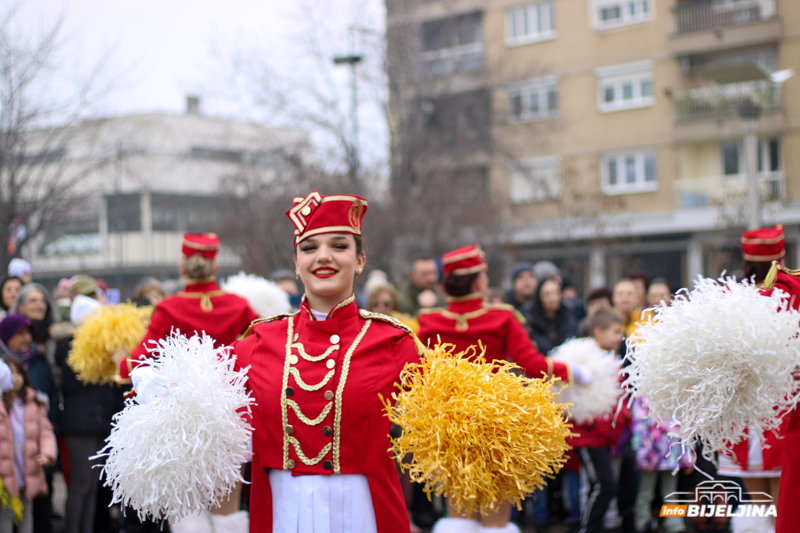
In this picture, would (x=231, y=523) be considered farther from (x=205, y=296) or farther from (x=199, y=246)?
(x=199, y=246)

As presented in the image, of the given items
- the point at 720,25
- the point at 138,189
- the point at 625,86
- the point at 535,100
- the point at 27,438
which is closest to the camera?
the point at 27,438

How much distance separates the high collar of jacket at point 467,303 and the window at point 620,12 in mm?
20248

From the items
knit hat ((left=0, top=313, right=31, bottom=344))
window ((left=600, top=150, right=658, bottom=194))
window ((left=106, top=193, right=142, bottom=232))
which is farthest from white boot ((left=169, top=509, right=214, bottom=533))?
window ((left=600, top=150, right=658, bottom=194))

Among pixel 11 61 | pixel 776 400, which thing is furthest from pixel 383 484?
pixel 11 61

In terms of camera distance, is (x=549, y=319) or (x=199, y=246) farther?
(x=549, y=319)

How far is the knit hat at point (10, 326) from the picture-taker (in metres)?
5.51

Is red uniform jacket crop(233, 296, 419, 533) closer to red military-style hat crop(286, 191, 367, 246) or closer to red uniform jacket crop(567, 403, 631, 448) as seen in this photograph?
red military-style hat crop(286, 191, 367, 246)

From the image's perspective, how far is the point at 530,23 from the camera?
2423 centimetres

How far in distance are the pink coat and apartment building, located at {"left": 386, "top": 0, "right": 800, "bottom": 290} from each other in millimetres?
13179

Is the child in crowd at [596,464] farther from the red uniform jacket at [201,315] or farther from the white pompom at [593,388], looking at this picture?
the red uniform jacket at [201,315]

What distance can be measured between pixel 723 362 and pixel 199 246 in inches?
128

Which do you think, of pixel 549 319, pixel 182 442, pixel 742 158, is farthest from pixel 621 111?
pixel 182 442

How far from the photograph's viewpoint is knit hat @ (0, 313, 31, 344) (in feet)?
18.1

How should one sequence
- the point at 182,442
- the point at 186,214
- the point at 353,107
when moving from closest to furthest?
the point at 182,442
the point at 353,107
the point at 186,214
